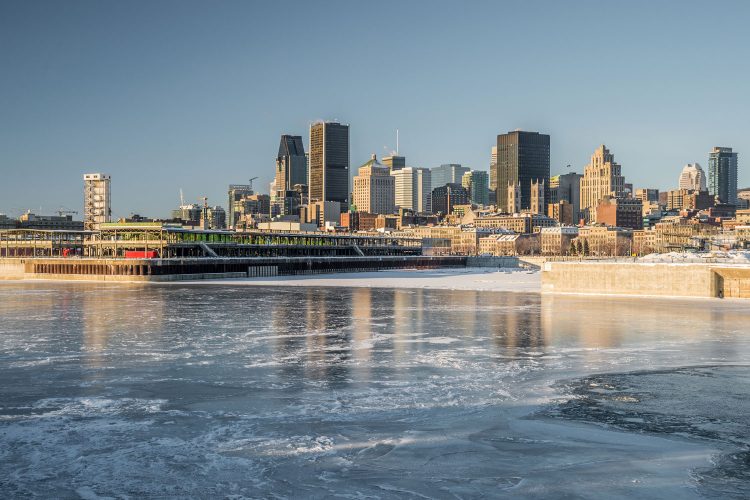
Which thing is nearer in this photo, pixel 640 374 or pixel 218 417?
pixel 218 417

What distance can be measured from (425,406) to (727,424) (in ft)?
28.8

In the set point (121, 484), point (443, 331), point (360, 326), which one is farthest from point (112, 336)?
point (121, 484)

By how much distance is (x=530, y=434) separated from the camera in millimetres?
22141

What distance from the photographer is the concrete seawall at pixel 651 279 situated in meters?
73.8

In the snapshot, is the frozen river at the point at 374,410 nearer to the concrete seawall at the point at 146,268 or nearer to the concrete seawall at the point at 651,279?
the concrete seawall at the point at 651,279

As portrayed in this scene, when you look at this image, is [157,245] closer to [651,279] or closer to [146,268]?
[146,268]

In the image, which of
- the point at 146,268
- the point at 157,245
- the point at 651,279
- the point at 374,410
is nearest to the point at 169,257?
the point at 157,245

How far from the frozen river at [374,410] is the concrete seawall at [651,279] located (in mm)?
29022

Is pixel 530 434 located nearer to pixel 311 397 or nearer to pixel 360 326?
pixel 311 397

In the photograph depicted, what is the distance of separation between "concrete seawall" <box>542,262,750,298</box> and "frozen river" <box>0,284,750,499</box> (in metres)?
29.0

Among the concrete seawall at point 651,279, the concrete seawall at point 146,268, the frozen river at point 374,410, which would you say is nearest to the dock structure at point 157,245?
the concrete seawall at point 146,268

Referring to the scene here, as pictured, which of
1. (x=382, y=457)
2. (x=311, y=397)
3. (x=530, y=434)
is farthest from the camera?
(x=311, y=397)

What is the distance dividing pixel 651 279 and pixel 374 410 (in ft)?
192

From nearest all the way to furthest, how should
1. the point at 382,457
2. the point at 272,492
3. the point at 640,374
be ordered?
the point at 272,492 → the point at 382,457 → the point at 640,374
